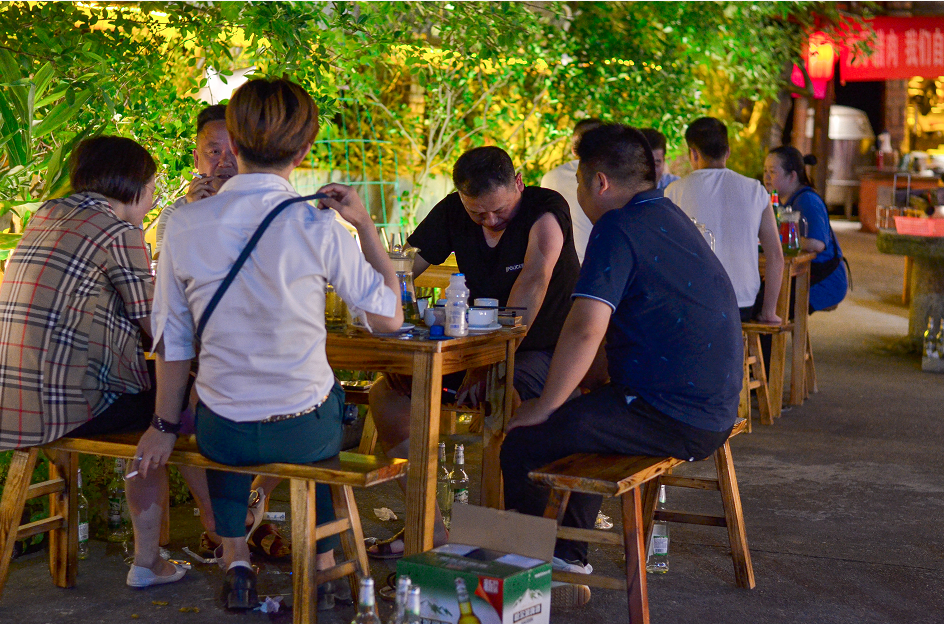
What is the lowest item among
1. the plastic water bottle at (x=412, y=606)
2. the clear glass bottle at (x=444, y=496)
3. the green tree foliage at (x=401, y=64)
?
the clear glass bottle at (x=444, y=496)

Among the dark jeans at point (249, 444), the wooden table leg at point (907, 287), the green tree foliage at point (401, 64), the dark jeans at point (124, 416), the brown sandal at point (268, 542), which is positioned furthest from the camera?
the wooden table leg at point (907, 287)

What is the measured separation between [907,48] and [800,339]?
993cm

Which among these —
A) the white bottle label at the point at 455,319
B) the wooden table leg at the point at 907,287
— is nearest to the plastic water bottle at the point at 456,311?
the white bottle label at the point at 455,319

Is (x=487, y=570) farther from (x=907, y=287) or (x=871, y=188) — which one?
(x=871, y=188)

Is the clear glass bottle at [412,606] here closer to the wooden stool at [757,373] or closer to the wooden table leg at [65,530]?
the wooden table leg at [65,530]

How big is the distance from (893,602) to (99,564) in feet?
8.30

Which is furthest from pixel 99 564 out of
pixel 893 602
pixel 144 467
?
pixel 893 602

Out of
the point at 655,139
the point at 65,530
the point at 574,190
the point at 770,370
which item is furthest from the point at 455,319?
the point at 770,370

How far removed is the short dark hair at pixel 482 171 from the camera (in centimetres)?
353

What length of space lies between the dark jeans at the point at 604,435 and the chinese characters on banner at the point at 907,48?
12.6 m

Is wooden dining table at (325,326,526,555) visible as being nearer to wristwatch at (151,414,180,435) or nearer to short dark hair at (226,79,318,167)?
wristwatch at (151,414,180,435)

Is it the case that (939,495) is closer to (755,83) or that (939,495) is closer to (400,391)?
(400,391)

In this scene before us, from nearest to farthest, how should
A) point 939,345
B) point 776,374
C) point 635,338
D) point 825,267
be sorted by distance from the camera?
point 635,338
point 776,374
point 825,267
point 939,345

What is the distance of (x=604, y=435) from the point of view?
288 cm
